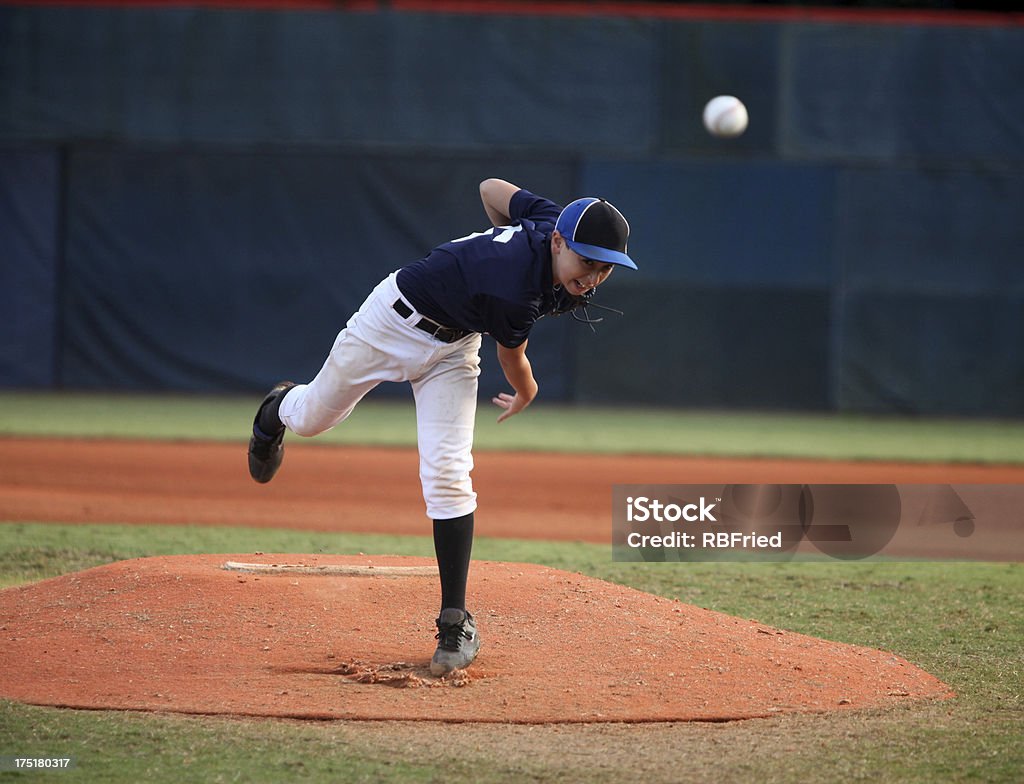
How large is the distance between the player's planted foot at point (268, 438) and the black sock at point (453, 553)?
1018mm

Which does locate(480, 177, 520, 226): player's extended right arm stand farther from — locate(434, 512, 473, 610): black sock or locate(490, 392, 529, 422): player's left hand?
locate(434, 512, 473, 610): black sock

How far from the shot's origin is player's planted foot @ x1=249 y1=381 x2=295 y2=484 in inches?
195

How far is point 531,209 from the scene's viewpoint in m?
4.35

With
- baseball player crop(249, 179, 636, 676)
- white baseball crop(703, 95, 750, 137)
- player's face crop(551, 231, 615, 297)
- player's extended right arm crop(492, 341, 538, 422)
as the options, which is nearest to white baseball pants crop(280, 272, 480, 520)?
baseball player crop(249, 179, 636, 676)

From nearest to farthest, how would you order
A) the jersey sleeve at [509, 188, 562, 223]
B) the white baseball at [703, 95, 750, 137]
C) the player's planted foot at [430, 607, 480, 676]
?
the player's planted foot at [430, 607, 480, 676], the jersey sleeve at [509, 188, 562, 223], the white baseball at [703, 95, 750, 137]

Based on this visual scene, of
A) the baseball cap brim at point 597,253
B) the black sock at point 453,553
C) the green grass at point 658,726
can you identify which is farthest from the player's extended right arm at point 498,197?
the green grass at point 658,726

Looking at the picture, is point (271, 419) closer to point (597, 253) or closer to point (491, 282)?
point (491, 282)

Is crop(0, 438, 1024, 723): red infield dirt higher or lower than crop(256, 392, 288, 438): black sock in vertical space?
lower

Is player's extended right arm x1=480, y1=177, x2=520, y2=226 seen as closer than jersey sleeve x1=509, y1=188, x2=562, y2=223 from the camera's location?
No

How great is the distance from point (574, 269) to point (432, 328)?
21.1 inches

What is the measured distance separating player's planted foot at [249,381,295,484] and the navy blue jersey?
102 cm

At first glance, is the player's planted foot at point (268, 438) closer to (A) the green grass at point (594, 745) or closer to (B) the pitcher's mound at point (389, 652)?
(B) the pitcher's mound at point (389, 652)

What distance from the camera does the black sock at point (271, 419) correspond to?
4910 millimetres

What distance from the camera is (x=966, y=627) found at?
533 centimetres
